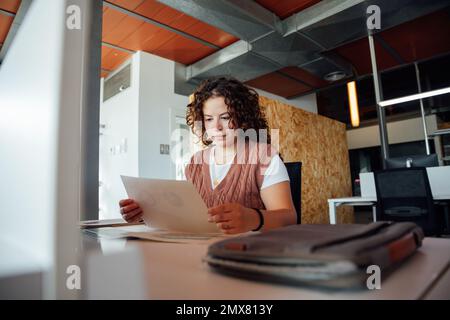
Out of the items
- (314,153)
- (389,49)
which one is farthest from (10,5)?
(314,153)

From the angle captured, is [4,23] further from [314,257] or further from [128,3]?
[314,257]

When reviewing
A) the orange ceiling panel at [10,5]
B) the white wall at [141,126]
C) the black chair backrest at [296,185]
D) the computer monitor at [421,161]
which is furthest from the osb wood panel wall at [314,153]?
the orange ceiling panel at [10,5]

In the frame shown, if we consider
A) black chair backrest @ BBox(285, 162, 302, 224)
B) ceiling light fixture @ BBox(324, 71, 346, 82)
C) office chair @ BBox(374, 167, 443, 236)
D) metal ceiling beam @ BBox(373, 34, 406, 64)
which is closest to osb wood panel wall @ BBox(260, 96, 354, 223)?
ceiling light fixture @ BBox(324, 71, 346, 82)

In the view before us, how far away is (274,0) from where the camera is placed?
3.17m

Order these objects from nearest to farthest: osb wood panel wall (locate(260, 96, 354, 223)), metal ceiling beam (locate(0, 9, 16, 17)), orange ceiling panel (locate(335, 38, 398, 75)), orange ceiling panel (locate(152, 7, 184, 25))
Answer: metal ceiling beam (locate(0, 9, 16, 17)) → orange ceiling panel (locate(152, 7, 184, 25)) → orange ceiling panel (locate(335, 38, 398, 75)) → osb wood panel wall (locate(260, 96, 354, 223))

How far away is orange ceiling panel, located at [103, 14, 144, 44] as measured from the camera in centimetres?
340

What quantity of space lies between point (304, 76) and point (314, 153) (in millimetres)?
1548

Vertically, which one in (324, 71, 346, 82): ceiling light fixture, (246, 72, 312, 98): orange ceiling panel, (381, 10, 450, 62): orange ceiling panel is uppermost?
(381, 10, 450, 62): orange ceiling panel

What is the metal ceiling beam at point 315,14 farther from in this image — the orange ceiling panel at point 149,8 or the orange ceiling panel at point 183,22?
the orange ceiling panel at point 149,8

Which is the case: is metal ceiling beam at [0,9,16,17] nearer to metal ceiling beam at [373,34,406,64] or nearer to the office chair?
the office chair

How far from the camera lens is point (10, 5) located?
294 centimetres

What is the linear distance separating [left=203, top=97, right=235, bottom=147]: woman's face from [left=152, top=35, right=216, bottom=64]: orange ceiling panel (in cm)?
281

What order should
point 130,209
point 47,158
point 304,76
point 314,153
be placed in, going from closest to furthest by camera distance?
point 47,158 < point 130,209 < point 304,76 < point 314,153

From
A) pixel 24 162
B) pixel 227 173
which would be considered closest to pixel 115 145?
pixel 227 173
